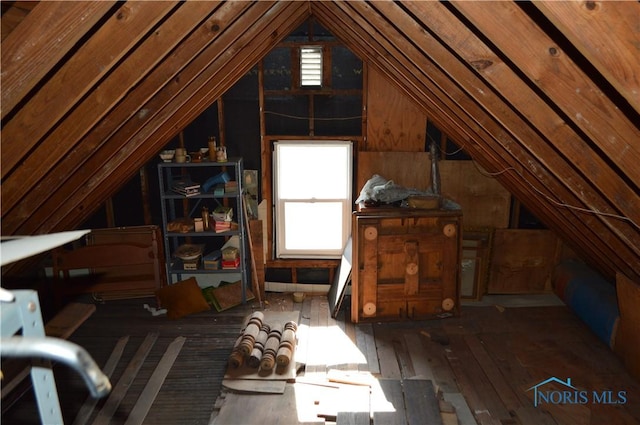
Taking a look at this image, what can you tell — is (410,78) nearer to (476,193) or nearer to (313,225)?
(476,193)

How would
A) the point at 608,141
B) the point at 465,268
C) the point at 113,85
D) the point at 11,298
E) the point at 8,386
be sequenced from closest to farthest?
1. the point at 11,298
2. the point at 608,141
3. the point at 113,85
4. the point at 8,386
5. the point at 465,268

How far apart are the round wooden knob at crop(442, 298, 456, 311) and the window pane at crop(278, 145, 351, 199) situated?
4.96ft

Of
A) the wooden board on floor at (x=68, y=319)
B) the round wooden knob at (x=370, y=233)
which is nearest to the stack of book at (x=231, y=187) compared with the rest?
the round wooden knob at (x=370, y=233)

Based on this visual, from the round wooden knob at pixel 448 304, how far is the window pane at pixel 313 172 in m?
1.51

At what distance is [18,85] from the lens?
155 centimetres

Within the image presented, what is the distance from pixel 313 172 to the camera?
510 cm

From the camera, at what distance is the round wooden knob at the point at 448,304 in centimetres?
450

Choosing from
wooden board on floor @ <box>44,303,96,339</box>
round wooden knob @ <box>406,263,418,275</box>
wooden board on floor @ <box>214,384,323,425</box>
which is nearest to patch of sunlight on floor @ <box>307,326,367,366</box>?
wooden board on floor @ <box>214,384,323,425</box>

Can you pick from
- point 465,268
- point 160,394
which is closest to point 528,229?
point 465,268

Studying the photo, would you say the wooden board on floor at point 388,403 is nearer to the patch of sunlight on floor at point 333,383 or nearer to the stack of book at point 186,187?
the patch of sunlight on floor at point 333,383

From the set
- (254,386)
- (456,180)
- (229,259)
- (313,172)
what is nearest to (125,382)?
(254,386)

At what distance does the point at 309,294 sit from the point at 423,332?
4.71ft

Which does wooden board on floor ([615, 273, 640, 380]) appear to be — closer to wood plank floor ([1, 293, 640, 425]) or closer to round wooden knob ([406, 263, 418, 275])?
wood plank floor ([1, 293, 640, 425])

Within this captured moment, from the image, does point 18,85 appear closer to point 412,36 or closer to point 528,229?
point 412,36
